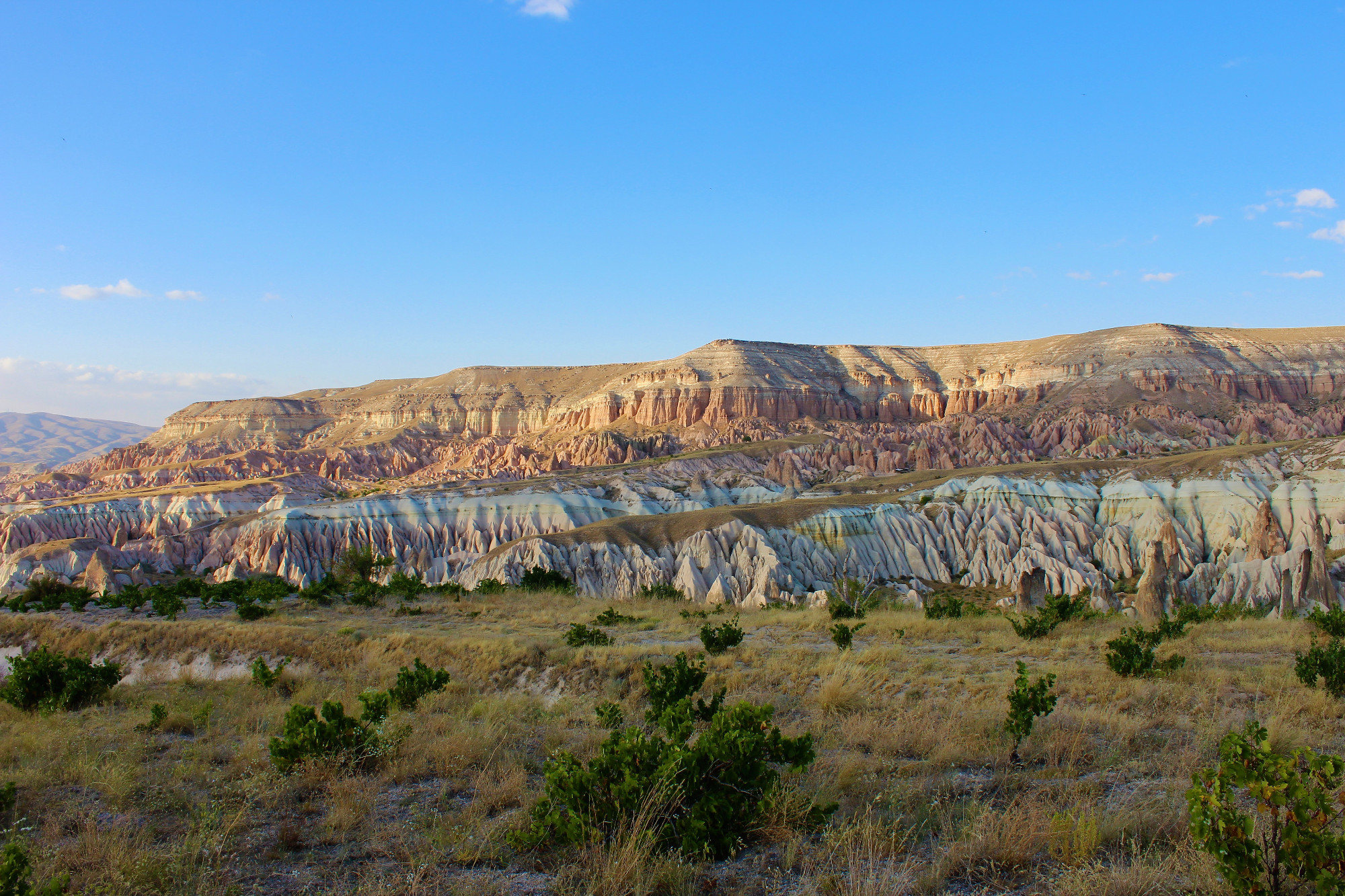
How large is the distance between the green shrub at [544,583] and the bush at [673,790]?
2022 centimetres

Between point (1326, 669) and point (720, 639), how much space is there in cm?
775

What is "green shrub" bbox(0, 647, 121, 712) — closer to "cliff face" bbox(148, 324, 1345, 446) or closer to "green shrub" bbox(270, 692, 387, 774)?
"green shrub" bbox(270, 692, 387, 774)

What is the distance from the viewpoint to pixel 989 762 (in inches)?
238

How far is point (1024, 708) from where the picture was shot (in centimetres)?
625

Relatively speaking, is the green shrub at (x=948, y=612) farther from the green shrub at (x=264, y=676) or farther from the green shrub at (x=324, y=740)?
the green shrub at (x=264, y=676)

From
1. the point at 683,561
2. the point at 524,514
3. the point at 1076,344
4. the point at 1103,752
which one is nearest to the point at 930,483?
the point at 683,561

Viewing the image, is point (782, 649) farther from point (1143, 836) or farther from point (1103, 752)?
point (1143, 836)

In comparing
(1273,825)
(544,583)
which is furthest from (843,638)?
(544,583)

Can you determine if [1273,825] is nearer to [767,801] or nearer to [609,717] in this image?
[767,801]

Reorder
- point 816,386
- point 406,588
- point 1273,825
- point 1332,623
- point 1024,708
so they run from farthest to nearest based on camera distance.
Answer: point 816,386 → point 406,588 → point 1332,623 → point 1024,708 → point 1273,825

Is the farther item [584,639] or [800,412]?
[800,412]

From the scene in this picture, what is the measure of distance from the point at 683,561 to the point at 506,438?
297 ft

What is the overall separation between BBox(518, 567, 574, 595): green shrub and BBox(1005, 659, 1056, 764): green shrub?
19578 millimetres

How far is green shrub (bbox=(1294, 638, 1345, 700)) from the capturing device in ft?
24.7
